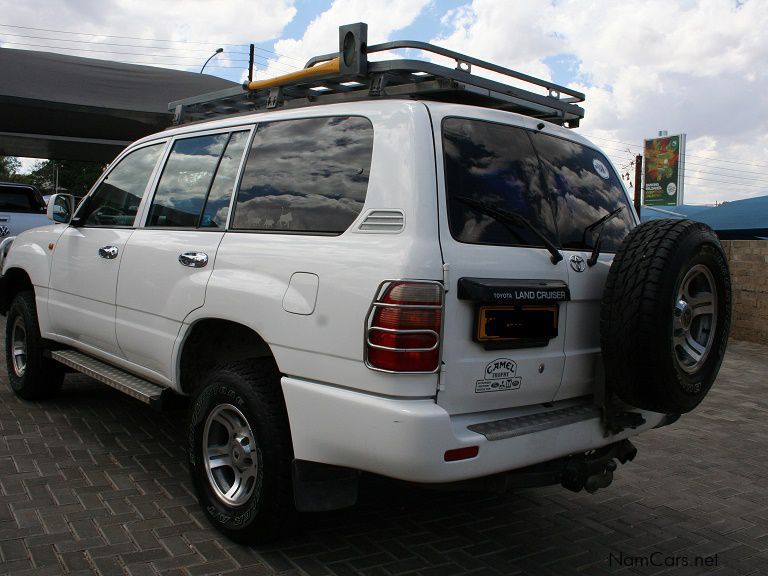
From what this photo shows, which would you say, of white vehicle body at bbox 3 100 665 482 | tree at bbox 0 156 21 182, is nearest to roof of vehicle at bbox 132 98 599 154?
white vehicle body at bbox 3 100 665 482

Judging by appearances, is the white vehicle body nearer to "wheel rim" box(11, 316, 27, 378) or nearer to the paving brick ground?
the paving brick ground

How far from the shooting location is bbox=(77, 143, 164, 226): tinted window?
14.0ft

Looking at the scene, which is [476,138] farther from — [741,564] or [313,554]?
[741,564]

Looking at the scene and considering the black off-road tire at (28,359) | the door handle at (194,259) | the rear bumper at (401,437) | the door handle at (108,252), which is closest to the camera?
the rear bumper at (401,437)

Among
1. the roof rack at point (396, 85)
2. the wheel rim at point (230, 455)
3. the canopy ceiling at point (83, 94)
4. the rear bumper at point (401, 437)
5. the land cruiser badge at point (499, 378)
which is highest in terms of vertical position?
the canopy ceiling at point (83, 94)

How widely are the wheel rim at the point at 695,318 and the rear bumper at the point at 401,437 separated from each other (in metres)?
0.59

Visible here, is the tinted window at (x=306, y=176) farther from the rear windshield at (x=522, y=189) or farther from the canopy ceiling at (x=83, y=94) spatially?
the canopy ceiling at (x=83, y=94)

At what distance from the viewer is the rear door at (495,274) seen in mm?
2615

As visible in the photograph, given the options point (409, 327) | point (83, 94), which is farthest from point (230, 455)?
point (83, 94)

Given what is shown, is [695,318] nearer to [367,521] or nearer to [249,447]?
[367,521]

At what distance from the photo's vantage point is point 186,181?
12.7 feet

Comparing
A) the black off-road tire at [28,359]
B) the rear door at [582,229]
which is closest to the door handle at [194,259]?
the rear door at [582,229]

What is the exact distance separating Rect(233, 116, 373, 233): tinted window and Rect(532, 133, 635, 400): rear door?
892 mm

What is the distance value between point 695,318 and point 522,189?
99 centimetres
